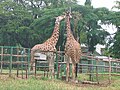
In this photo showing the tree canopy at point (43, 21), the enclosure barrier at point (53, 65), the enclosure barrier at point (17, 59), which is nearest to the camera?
the enclosure barrier at point (17, 59)

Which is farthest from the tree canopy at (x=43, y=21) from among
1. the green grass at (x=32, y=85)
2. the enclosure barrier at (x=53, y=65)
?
the green grass at (x=32, y=85)

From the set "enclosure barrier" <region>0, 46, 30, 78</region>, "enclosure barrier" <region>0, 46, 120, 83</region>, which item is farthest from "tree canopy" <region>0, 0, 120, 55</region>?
"enclosure barrier" <region>0, 46, 120, 83</region>

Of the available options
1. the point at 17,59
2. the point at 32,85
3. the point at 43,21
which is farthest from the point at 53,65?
the point at 43,21

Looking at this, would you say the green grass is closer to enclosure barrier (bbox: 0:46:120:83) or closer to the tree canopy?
enclosure barrier (bbox: 0:46:120:83)

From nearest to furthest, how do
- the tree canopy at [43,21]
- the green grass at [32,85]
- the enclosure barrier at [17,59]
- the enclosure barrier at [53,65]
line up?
the green grass at [32,85], the enclosure barrier at [17,59], the enclosure barrier at [53,65], the tree canopy at [43,21]

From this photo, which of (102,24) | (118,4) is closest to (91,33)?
(102,24)

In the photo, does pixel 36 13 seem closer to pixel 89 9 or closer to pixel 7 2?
pixel 7 2

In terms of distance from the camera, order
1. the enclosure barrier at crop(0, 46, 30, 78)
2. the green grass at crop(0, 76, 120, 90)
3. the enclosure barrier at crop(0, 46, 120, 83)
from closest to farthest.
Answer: the green grass at crop(0, 76, 120, 90), the enclosure barrier at crop(0, 46, 30, 78), the enclosure barrier at crop(0, 46, 120, 83)

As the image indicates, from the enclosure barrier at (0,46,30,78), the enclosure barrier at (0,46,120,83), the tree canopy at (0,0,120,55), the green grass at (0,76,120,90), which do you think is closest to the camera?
the green grass at (0,76,120,90)

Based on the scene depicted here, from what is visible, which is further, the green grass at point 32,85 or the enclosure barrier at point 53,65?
the enclosure barrier at point 53,65

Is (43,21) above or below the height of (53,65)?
above

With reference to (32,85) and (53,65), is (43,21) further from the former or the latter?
(32,85)

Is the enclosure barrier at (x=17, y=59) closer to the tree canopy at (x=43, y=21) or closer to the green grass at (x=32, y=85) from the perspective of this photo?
the green grass at (x=32, y=85)

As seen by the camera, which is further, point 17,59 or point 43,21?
point 43,21
